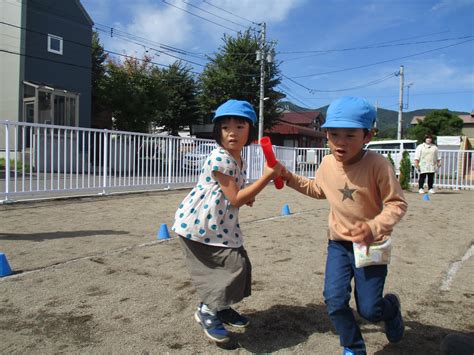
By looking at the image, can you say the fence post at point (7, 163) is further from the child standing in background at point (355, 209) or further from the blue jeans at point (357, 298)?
the blue jeans at point (357, 298)

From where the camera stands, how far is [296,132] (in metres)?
42.4

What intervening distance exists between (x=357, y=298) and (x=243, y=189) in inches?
35.9

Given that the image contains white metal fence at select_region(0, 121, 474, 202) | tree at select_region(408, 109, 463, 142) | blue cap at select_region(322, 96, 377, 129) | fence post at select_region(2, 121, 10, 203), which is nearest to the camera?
blue cap at select_region(322, 96, 377, 129)

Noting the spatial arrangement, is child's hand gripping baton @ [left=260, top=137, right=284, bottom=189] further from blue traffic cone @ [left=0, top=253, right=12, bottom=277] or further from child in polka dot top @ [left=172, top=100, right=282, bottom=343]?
blue traffic cone @ [left=0, top=253, right=12, bottom=277]

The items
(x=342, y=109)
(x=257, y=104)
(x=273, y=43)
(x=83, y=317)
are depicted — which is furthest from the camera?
(x=257, y=104)

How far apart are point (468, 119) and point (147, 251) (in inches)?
2840

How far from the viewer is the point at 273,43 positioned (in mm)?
29562

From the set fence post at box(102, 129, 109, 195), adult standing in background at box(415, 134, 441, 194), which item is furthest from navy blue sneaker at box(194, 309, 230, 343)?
adult standing in background at box(415, 134, 441, 194)

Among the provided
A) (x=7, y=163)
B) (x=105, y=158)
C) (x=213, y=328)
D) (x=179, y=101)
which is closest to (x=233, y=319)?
(x=213, y=328)

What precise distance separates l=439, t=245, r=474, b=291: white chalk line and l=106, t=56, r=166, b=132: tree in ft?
80.3

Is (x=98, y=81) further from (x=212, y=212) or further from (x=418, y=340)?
(x=418, y=340)

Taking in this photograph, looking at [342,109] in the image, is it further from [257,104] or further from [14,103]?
[257,104]

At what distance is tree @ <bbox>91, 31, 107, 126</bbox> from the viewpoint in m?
26.3

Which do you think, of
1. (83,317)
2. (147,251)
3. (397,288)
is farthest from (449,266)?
(83,317)
